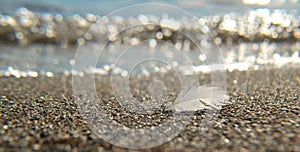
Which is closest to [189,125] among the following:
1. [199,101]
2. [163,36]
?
[199,101]

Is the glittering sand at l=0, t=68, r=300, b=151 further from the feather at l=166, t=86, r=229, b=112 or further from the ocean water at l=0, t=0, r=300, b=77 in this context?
the ocean water at l=0, t=0, r=300, b=77

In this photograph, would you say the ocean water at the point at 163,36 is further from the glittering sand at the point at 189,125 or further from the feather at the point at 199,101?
the feather at the point at 199,101

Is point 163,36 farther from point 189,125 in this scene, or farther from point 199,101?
point 189,125

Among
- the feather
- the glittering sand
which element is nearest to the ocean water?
the glittering sand

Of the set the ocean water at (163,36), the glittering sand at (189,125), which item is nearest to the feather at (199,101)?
the glittering sand at (189,125)

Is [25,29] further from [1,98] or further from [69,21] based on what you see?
[1,98]
